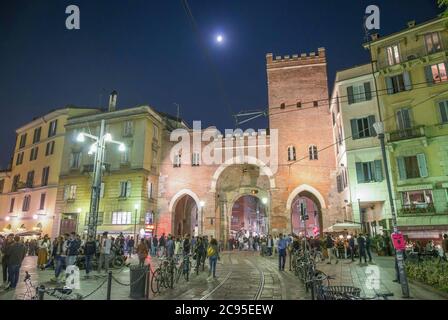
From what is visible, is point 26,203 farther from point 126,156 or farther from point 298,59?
point 298,59

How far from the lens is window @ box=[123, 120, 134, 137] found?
28927mm

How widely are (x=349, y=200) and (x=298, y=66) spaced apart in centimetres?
1427

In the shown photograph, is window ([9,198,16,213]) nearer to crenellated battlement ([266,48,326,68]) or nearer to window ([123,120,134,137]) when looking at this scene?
window ([123,120,134,137])

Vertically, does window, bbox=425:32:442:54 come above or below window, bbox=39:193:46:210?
above

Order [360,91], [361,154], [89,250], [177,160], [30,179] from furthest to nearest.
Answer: [30,179]
[177,160]
[360,91]
[361,154]
[89,250]

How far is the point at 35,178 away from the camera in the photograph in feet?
106

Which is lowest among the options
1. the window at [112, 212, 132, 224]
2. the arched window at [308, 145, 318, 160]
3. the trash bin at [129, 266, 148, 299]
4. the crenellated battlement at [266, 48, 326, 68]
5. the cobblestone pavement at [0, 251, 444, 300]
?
the cobblestone pavement at [0, 251, 444, 300]

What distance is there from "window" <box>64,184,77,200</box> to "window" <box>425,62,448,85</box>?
30374 mm

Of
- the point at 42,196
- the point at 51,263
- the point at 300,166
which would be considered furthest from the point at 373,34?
the point at 42,196

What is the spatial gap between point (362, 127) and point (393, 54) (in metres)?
5.67

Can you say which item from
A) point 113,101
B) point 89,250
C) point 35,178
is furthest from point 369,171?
point 35,178

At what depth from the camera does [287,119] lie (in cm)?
2825

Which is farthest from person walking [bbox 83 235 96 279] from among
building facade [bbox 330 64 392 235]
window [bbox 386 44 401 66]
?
window [bbox 386 44 401 66]
